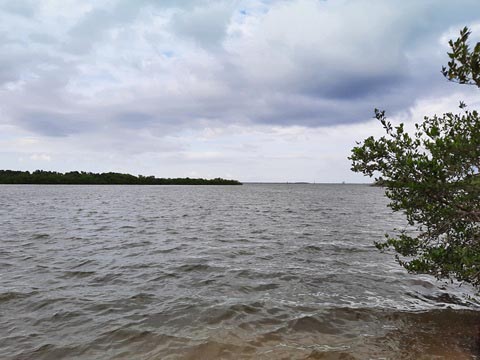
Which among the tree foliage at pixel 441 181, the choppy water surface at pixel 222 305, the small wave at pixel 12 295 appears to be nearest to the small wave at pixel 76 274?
the choppy water surface at pixel 222 305

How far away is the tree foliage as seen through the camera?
21.2 ft

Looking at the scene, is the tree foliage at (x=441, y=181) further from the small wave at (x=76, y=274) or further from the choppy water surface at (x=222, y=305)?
the small wave at (x=76, y=274)

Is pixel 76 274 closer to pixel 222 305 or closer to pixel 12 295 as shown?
pixel 12 295

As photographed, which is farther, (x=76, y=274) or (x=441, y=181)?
(x=76, y=274)

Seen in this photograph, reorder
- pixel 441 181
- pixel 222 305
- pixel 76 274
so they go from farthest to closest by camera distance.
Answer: pixel 76 274, pixel 222 305, pixel 441 181

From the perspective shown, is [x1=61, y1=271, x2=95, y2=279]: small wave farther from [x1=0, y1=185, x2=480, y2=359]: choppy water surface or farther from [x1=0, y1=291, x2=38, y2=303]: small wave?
[x1=0, y1=291, x2=38, y2=303]: small wave

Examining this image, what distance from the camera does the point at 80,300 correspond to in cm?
1023

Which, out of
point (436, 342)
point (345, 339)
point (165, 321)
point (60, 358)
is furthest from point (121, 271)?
point (436, 342)

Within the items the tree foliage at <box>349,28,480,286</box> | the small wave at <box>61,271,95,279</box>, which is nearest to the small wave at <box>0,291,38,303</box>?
the small wave at <box>61,271,95,279</box>

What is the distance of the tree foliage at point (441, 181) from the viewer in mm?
6453

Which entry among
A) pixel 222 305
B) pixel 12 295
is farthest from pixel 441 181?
pixel 12 295

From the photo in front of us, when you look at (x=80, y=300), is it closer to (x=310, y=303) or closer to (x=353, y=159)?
(x=310, y=303)

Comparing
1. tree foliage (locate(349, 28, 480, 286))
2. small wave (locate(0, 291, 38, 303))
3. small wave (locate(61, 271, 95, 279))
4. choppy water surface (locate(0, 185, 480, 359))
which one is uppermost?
tree foliage (locate(349, 28, 480, 286))

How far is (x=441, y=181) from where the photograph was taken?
6.75 m
